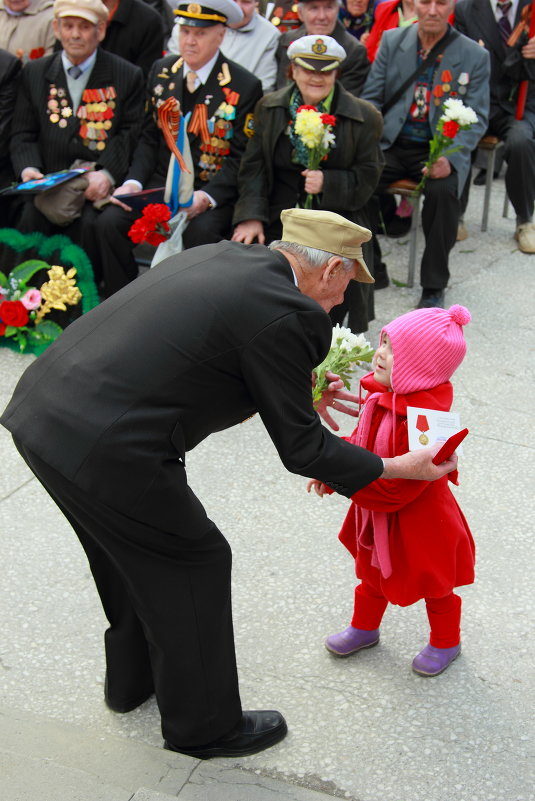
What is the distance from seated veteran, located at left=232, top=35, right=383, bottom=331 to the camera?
16.3ft

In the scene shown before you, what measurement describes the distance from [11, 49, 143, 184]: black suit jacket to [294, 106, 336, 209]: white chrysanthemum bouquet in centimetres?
118

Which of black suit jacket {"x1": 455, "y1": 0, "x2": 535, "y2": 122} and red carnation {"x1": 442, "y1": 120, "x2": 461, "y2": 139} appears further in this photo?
black suit jacket {"x1": 455, "y1": 0, "x2": 535, "y2": 122}

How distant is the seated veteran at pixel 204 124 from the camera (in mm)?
5336

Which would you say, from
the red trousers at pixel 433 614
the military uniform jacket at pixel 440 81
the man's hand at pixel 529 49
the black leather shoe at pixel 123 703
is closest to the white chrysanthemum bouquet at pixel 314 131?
the military uniform jacket at pixel 440 81

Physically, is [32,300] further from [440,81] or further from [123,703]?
[123,703]

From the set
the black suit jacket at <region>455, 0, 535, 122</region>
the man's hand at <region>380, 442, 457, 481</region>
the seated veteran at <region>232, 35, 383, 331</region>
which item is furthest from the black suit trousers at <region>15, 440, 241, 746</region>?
the black suit jacket at <region>455, 0, 535, 122</region>

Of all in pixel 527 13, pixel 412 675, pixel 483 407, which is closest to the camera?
pixel 412 675

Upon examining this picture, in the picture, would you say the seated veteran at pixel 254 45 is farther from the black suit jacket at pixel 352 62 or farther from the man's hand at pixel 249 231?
the man's hand at pixel 249 231

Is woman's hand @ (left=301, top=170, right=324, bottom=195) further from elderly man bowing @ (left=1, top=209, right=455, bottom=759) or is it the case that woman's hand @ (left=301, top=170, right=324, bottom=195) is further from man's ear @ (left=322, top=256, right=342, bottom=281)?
man's ear @ (left=322, top=256, right=342, bottom=281)

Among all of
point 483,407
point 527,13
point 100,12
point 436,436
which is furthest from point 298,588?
point 527,13

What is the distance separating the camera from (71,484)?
2.22 m

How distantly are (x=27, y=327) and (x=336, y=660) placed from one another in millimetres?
3114

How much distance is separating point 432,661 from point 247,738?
67 centimetres

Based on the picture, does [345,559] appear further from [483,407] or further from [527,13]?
[527,13]
